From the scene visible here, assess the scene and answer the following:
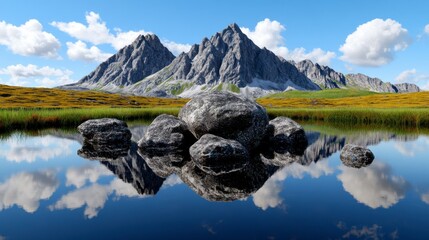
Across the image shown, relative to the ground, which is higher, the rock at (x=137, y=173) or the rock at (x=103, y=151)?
the rock at (x=137, y=173)

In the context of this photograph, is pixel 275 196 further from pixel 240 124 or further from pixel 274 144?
pixel 274 144

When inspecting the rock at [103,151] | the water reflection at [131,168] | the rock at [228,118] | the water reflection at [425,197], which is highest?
the rock at [228,118]

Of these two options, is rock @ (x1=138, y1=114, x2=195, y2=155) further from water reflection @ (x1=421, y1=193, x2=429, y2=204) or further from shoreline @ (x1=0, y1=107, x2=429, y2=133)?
shoreline @ (x1=0, y1=107, x2=429, y2=133)

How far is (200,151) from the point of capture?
54.1ft

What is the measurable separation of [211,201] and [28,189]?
288 inches

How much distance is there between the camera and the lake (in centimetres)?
841

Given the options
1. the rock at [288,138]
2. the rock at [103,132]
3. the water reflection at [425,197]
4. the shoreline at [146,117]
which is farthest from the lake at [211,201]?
the shoreline at [146,117]

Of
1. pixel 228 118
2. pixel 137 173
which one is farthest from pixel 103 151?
pixel 228 118

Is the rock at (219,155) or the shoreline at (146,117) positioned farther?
the shoreline at (146,117)

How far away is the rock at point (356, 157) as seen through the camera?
17.6m

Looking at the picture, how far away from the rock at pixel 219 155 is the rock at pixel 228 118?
119 inches

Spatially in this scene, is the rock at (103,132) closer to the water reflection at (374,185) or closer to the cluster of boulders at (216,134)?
the cluster of boulders at (216,134)

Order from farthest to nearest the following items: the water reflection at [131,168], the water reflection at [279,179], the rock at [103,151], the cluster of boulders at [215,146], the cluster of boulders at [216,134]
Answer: the rock at [103,151] → the cluster of boulders at [216,134] → the cluster of boulders at [215,146] → the water reflection at [131,168] → the water reflection at [279,179]

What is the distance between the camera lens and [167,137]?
73.5ft
